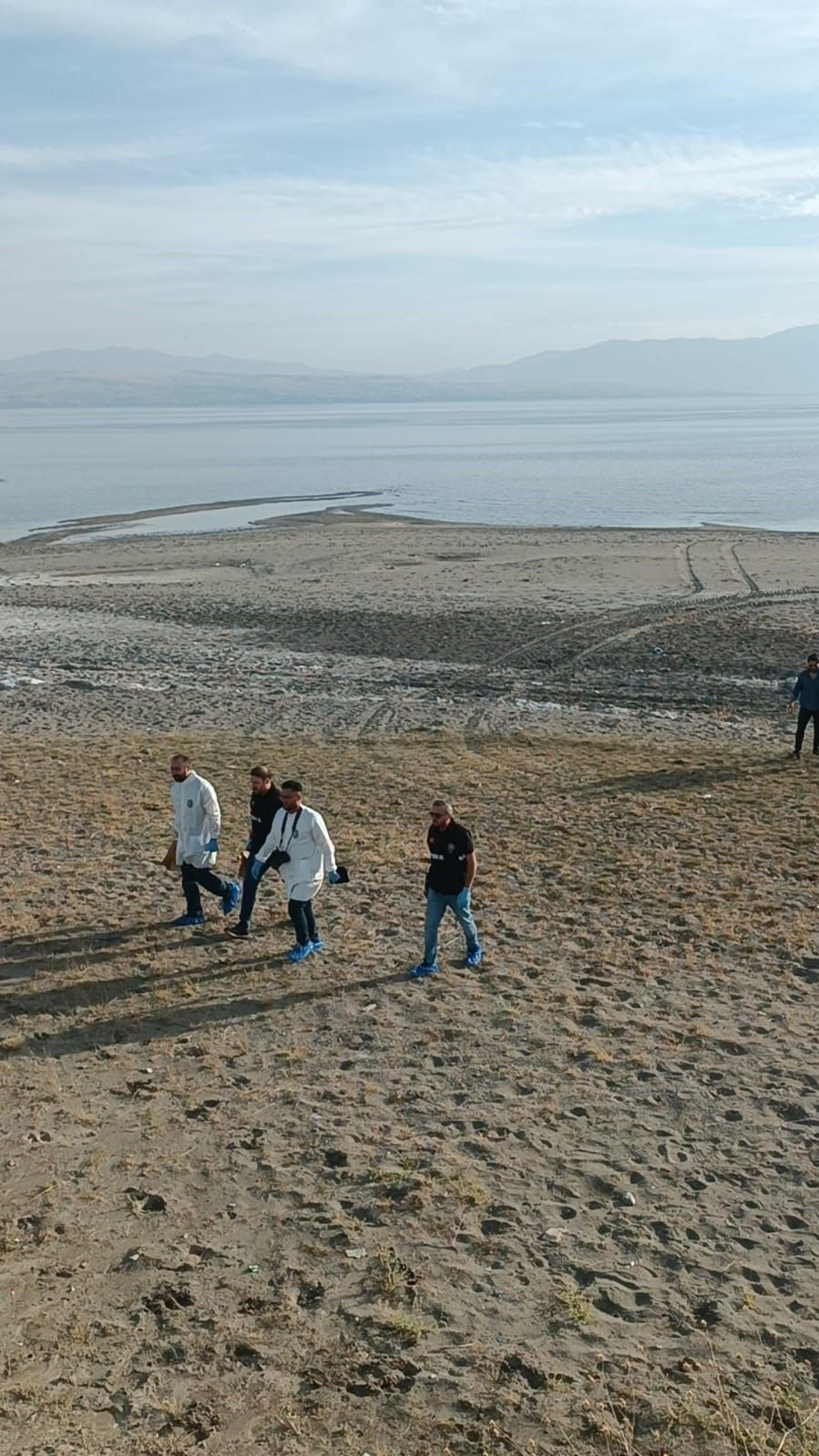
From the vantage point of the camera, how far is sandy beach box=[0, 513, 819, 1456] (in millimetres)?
5930

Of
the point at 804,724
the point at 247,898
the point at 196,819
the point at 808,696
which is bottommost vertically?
the point at 247,898

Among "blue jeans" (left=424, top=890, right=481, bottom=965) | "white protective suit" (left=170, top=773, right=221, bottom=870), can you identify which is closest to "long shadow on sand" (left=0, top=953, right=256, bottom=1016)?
"white protective suit" (left=170, top=773, right=221, bottom=870)

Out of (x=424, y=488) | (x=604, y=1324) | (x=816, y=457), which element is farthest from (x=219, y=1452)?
(x=816, y=457)

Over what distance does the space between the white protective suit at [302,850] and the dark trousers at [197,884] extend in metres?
0.99

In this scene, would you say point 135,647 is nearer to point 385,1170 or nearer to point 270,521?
point 385,1170

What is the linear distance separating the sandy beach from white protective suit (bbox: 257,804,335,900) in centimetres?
78

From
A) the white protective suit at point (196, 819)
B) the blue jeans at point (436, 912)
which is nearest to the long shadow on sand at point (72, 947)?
the white protective suit at point (196, 819)

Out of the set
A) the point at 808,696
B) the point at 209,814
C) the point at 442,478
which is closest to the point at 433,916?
the point at 209,814

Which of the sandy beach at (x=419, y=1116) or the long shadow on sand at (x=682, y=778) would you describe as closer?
the sandy beach at (x=419, y=1116)

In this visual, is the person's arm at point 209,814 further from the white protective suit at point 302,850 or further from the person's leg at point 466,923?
the person's leg at point 466,923

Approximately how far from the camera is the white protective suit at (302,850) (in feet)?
34.9

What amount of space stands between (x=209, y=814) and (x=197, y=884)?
2.73ft

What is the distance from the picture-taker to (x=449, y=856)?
10469 mm

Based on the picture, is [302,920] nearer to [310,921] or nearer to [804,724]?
[310,921]
